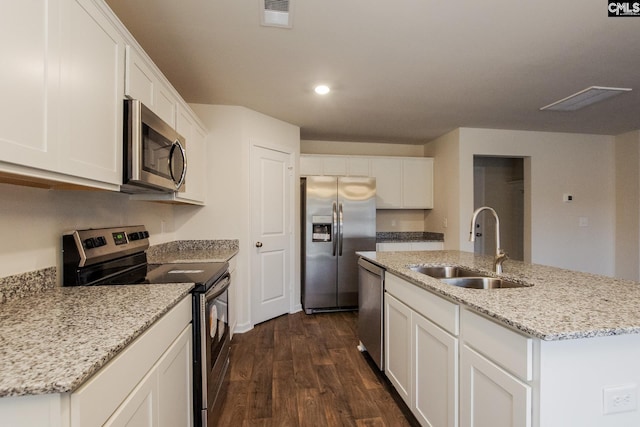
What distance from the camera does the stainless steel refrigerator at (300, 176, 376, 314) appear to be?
381cm

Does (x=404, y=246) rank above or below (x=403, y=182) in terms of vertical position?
below

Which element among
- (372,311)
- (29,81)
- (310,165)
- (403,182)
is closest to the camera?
(29,81)

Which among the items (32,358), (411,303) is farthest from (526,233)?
(32,358)

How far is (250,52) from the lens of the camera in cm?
217

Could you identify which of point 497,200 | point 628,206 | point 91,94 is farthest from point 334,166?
point 628,206

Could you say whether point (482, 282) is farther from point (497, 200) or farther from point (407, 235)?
point (497, 200)

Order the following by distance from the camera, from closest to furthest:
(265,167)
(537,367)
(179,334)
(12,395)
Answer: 1. (12,395)
2. (537,367)
3. (179,334)
4. (265,167)

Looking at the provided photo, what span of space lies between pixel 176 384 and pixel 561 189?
508 centimetres

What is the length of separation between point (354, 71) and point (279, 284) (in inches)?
95.5

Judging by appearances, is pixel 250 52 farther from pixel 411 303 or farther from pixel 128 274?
pixel 411 303

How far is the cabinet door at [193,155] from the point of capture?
7.88 feet

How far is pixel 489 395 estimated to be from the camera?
3.72 feet

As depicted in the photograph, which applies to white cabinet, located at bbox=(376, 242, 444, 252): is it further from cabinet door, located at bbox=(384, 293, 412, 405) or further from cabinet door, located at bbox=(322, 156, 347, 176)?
cabinet door, located at bbox=(384, 293, 412, 405)

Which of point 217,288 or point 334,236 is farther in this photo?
point 334,236
